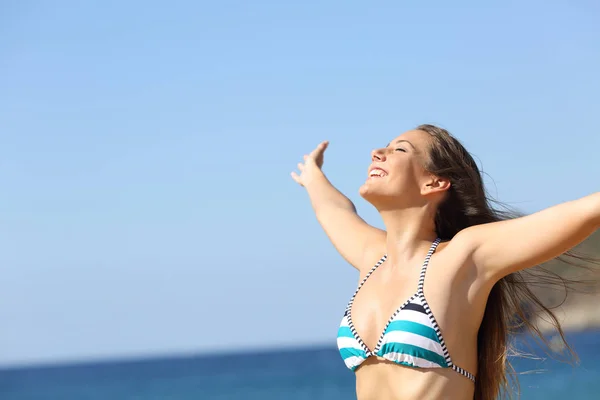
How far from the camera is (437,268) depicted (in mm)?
3980

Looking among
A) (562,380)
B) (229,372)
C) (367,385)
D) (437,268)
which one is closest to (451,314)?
(437,268)

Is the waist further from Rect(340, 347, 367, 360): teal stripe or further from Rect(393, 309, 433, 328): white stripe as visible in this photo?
Rect(393, 309, 433, 328): white stripe

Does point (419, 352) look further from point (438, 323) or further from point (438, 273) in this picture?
point (438, 273)

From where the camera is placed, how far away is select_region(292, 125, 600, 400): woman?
150 inches

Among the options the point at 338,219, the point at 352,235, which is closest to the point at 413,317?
the point at 352,235

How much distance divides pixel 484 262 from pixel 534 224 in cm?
32

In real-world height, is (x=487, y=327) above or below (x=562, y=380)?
above

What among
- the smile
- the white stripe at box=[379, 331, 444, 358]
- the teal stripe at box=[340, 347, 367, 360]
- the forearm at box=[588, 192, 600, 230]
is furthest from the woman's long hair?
the forearm at box=[588, 192, 600, 230]

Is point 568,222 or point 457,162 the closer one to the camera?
point 568,222

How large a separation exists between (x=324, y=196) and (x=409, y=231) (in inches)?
37.8

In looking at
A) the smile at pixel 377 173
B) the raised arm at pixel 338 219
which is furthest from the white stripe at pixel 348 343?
the smile at pixel 377 173

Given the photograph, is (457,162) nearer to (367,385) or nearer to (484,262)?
(484,262)

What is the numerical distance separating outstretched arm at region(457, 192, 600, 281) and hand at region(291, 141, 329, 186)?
1459 millimetres

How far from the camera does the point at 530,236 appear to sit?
368 centimetres
